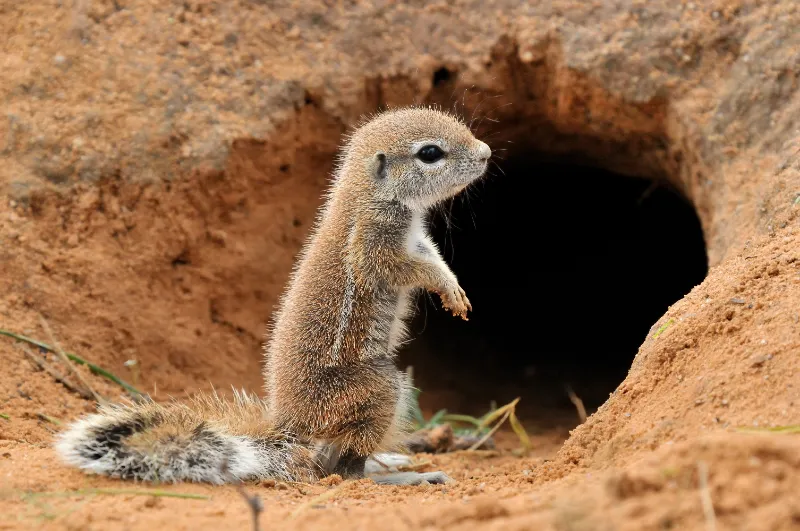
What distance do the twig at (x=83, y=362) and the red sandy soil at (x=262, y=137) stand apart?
3.9 inches

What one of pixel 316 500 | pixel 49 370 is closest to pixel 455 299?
pixel 316 500

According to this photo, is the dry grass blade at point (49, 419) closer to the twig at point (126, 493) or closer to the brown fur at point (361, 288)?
the brown fur at point (361, 288)

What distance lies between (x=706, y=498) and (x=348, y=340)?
273cm

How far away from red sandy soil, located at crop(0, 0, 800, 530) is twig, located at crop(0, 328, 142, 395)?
0.33 feet

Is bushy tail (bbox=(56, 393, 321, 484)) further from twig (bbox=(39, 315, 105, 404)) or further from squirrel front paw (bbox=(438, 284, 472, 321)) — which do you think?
squirrel front paw (bbox=(438, 284, 472, 321))

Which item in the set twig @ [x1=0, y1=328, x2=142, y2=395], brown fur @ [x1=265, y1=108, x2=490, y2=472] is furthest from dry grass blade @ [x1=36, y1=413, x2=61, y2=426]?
brown fur @ [x1=265, y1=108, x2=490, y2=472]

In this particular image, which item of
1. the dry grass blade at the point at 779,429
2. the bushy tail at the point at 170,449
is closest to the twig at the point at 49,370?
the bushy tail at the point at 170,449

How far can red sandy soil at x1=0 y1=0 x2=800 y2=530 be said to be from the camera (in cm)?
567

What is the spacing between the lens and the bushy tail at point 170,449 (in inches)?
158

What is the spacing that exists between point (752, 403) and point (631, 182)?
730 cm

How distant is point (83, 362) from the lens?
19.1 ft

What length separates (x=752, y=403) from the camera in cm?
350

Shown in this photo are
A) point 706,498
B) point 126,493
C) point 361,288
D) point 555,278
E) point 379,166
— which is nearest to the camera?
point 706,498

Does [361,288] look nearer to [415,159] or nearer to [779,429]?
[415,159]
